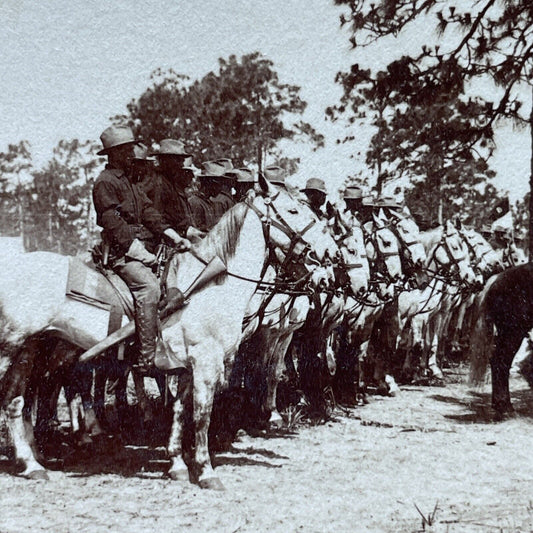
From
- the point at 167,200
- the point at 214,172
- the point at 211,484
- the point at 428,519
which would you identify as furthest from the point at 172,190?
the point at 428,519

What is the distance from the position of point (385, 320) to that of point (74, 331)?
6665mm

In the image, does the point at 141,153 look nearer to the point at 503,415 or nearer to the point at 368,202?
the point at 368,202

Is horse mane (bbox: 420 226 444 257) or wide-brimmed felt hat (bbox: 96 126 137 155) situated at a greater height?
horse mane (bbox: 420 226 444 257)

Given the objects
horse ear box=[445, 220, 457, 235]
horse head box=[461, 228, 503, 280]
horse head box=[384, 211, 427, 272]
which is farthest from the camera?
horse head box=[461, 228, 503, 280]

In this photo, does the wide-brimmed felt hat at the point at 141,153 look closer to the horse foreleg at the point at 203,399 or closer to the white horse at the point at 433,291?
the horse foreleg at the point at 203,399

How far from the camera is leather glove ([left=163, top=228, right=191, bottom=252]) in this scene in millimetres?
6359

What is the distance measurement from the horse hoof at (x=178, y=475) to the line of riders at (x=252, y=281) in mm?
19

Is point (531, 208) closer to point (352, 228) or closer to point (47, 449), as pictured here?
point (352, 228)

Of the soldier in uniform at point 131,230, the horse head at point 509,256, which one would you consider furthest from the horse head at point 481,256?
the soldier in uniform at point 131,230

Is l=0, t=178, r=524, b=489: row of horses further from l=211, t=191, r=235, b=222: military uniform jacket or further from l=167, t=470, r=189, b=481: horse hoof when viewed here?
l=211, t=191, r=235, b=222: military uniform jacket

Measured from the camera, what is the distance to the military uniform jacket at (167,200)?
7.10m

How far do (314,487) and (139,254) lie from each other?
271cm

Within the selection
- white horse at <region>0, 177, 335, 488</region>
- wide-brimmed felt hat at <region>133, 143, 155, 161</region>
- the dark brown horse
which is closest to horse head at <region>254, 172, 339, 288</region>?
white horse at <region>0, 177, 335, 488</region>

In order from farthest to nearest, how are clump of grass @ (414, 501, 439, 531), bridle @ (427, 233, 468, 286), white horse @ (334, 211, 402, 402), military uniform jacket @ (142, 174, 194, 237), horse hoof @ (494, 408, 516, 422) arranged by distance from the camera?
1. bridle @ (427, 233, 468, 286)
2. white horse @ (334, 211, 402, 402)
3. horse hoof @ (494, 408, 516, 422)
4. military uniform jacket @ (142, 174, 194, 237)
5. clump of grass @ (414, 501, 439, 531)
